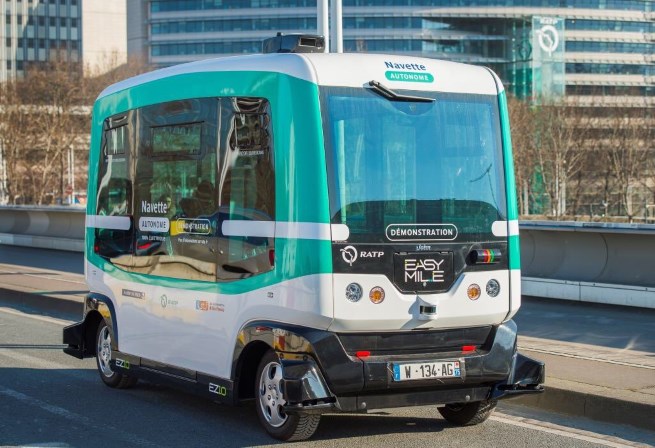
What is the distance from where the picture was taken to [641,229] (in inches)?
598

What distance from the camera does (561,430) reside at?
26.2 feet

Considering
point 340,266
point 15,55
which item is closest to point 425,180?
point 340,266

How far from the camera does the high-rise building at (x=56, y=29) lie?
154m

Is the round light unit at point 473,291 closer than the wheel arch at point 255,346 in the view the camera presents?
No

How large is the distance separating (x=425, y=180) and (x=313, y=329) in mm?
1320

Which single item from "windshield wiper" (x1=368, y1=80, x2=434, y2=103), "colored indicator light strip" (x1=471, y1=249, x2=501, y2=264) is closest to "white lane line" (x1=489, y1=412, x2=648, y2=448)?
"colored indicator light strip" (x1=471, y1=249, x2=501, y2=264)

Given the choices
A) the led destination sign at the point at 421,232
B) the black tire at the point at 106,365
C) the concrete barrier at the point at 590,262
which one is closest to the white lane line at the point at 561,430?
the led destination sign at the point at 421,232

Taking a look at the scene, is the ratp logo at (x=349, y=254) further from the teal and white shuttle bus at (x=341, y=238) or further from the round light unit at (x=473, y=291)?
the round light unit at (x=473, y=291)

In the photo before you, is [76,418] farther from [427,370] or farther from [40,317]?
[40,317]

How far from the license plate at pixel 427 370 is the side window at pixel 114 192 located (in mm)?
3103

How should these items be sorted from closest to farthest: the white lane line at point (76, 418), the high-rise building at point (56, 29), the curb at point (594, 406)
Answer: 1. the white lane line at point (76, 418)
2. the curb at point (594, 406)
3. the high-rise building at point (56, 29)

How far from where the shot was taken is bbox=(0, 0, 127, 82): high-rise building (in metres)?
154

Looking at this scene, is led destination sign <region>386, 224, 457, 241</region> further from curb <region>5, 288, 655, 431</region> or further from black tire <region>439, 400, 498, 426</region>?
curb <region>5, 288, 655, 431</region>

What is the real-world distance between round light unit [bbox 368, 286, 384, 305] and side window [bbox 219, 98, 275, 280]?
75 centimetres
